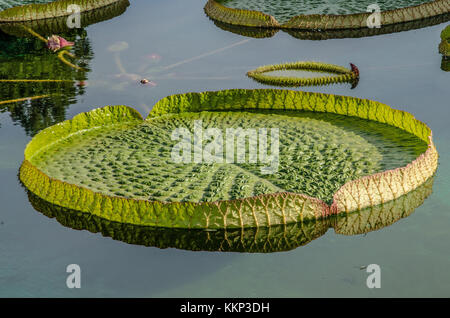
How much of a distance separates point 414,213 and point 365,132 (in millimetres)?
1194

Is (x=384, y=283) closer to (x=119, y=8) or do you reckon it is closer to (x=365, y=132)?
(x=365, y=132)

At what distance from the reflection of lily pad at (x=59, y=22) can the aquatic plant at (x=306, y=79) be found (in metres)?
3.49

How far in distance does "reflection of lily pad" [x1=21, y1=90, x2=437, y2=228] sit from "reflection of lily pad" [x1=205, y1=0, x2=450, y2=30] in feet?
9.82

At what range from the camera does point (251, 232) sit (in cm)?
478

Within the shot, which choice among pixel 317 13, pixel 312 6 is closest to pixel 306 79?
pixel 317 13

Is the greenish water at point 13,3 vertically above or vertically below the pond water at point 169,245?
above

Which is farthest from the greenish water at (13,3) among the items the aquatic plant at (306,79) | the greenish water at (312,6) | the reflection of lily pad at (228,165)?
the reflection of lily pad at (228,165)

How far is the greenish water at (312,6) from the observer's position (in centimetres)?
964

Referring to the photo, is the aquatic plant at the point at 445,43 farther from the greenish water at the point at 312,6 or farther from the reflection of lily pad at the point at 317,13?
the greenish water at the point at 312,6

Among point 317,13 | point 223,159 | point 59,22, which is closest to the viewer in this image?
point 223,159

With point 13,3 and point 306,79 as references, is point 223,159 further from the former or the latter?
point 13,3

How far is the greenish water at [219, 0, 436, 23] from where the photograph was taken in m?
9.64

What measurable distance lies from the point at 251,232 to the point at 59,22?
6.66 metres

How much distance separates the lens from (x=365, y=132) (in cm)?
600
